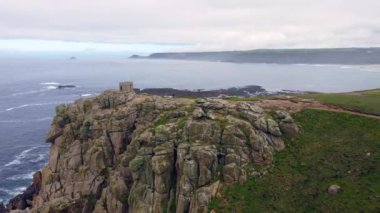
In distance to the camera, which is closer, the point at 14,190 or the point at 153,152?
the point at 153,152

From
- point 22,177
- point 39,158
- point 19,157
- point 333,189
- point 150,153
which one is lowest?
point 22,177

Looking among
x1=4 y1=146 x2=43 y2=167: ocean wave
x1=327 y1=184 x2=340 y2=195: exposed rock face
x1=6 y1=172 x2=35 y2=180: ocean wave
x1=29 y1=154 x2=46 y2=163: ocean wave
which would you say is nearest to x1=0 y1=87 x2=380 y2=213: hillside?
x1=327 y1=184 x2=340 y2=195: exposed rock face

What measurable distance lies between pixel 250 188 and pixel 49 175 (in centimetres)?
3871

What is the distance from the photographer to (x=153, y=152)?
6356cm

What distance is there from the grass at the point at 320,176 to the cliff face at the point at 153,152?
2.07 meters

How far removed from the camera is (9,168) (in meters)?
104

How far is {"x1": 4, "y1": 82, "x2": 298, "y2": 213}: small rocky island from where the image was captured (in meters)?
59.5

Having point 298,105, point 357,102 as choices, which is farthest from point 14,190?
point 357,102

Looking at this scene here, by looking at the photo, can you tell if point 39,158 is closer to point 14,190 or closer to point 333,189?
point 14,190

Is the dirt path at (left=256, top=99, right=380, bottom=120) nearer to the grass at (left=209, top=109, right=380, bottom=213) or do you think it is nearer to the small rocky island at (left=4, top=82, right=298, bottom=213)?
the small rocky island at (left=4, top=82, right=298, bottom=213)

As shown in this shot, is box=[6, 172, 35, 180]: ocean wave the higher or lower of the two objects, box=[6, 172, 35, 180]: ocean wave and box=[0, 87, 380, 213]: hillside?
the lower

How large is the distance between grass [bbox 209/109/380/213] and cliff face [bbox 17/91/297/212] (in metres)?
2.07

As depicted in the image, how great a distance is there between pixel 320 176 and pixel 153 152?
23662 mm

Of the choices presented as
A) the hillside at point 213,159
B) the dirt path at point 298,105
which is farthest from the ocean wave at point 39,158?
the dirt path at point 298,105
